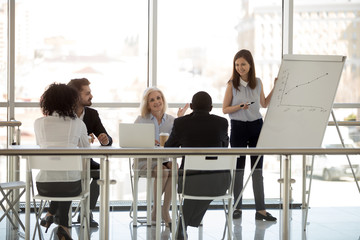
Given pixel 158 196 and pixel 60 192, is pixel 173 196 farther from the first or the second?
pixel 60 192

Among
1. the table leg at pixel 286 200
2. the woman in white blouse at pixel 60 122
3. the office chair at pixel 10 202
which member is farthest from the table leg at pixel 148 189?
the table leg at pixel 286 200

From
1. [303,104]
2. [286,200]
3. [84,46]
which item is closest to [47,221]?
[286,200]

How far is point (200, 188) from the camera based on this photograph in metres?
4.37

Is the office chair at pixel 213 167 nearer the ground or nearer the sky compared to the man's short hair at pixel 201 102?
nearer the ground

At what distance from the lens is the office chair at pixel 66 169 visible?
13.7 ft

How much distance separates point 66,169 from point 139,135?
0.89m

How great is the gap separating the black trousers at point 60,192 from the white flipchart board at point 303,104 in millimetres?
1997

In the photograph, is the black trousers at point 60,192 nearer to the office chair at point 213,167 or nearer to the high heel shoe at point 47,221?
the high heel shoe at point 47,221

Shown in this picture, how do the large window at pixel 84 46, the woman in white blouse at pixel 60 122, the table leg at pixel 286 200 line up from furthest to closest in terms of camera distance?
the large window at pixel 84 46 → the woman in white blouse at pixel 60 122 → the table leg at pixel 286 200

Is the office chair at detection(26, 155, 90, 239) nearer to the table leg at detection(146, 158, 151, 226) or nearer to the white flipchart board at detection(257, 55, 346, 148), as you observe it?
the table leg at detection(146, 158, 151, 226)

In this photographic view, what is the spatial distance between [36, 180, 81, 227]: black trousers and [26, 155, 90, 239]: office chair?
3cm

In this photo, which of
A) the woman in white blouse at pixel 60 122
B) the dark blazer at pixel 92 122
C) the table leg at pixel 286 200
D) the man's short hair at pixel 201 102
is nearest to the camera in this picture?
the table leg at pixel 286 200

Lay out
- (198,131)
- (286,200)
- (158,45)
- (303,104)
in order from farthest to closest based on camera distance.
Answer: (158,45), (303,104), (198,131), (286,200)

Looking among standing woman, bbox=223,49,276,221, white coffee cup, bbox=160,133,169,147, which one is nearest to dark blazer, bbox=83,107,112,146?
white coffee cup, bbox=160,133,169,147
